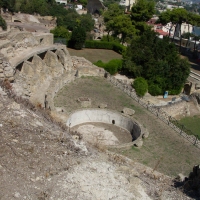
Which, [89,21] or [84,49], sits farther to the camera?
[89,21]

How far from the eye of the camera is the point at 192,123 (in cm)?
1930

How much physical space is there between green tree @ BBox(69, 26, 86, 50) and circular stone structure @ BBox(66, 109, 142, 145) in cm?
1620

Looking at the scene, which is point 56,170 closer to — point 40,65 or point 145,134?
point 145,134

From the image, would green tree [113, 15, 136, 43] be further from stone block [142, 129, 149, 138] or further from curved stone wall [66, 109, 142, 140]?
stone block [142, 129, 149, 138]

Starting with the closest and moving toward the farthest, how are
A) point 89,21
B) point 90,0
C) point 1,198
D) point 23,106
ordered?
point 1,198, point 23,106, point 89,21, point 90,0

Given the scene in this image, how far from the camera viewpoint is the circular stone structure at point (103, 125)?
13469 mm

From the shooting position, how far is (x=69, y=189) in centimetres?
498

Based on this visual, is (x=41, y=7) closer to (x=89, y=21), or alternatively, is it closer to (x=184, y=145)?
(x=89, y=21)

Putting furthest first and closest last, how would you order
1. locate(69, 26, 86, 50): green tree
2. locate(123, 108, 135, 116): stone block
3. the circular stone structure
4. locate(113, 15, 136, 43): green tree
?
1. locate(113, 15, 136, 43): green tree
2. locate(69, 26, 86, 50): green tree
3. locate(123, 108, 135, 116): stone block
4. the circular stone structure

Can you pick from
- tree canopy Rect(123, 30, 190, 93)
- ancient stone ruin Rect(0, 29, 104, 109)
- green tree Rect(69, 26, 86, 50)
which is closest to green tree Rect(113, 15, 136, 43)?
green tree Rect(69, 26, 86, 50)

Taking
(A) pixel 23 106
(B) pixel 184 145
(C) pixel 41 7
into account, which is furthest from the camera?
(C) pixel 41 7

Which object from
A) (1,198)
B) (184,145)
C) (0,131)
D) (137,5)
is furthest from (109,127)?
(137,5)

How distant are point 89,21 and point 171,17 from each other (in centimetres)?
1377

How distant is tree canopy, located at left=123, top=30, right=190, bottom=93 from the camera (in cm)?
2305
